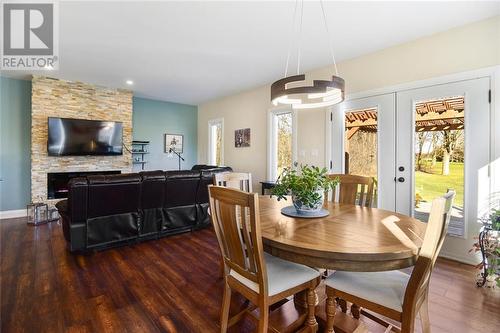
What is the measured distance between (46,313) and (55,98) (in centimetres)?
456

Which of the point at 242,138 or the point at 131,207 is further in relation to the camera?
the point at 242,138

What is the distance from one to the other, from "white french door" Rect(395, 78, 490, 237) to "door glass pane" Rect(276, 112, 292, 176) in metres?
1.99

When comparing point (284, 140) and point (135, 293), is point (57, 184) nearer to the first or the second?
point (135, 293)

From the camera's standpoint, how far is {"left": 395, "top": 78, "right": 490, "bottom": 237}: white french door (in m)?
2.73

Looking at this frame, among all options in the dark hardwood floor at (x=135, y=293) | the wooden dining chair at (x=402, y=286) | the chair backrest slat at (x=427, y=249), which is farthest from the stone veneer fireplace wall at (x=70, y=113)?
the chair backrest slat at (x=427, y=249)

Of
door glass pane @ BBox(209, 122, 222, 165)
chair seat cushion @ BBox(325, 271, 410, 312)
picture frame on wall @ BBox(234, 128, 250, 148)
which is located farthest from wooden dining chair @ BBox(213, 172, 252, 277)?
door glass pane @ BBox(209, 122, 222, 165)

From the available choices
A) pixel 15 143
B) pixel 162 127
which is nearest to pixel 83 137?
pixel 15 143

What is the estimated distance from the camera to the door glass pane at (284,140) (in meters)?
4.94

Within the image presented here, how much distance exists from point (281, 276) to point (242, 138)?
15.3 ft

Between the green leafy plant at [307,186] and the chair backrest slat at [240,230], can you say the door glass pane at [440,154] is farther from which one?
the chair backrest slat at [240,230]

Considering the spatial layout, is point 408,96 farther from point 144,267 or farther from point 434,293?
point 144,267

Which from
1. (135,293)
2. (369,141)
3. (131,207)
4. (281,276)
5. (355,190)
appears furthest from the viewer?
(369,141)

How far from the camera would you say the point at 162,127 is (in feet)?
22.6

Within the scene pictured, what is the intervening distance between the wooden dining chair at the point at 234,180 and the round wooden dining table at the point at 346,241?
823mm
